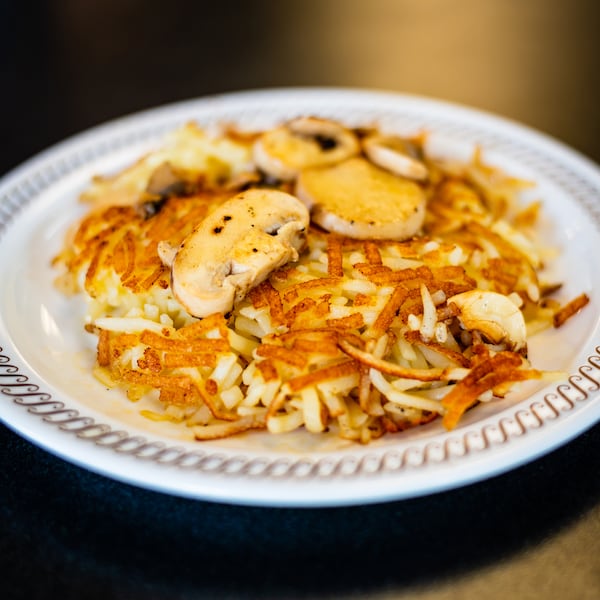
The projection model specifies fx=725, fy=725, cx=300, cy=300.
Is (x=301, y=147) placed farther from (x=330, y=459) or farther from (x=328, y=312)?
(x=330, y=459)

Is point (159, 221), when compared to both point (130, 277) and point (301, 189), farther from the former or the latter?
point (301, 189)

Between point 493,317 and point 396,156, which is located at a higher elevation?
point 396,156

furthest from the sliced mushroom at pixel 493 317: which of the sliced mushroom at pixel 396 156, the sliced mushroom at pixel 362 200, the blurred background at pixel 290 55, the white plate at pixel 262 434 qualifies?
the blurred background at pixel 290 55

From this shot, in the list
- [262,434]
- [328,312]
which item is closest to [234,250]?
[328,312]

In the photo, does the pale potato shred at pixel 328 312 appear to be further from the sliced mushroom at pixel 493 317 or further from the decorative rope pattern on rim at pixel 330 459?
the decorative rope pattern on rim at pixel 330 459

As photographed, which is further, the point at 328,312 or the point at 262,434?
the point at 328,312

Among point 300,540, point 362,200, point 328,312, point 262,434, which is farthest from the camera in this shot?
point 362,200
